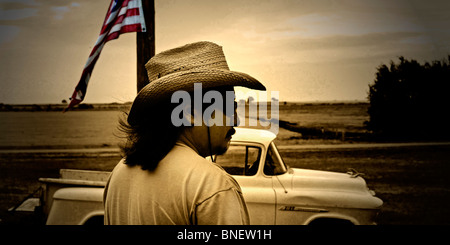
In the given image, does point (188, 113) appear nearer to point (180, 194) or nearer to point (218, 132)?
point (218, 132)

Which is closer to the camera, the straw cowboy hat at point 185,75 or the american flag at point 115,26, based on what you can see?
the straw cowboy hat at point 185,75

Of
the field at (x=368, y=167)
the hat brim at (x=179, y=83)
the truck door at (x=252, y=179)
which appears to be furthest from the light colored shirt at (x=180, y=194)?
the field at (x=368, y=167)

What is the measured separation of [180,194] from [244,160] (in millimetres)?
2682

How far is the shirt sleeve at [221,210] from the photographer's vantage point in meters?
1.11

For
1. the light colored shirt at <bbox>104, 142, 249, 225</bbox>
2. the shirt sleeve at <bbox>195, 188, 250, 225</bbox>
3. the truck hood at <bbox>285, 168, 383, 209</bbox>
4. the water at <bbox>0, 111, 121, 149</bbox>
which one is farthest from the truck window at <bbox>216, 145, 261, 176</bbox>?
the shirt sleeve at <bbox>195, 188, 250, 225</bbox>

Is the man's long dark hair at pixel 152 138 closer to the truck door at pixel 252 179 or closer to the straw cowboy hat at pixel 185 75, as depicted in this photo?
the straw cowboy hat at pixel 185 75

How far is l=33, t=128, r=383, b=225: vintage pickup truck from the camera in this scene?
11.7ft

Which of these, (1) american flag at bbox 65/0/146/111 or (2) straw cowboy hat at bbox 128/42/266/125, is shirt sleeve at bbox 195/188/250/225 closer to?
(2) straw cowboy hat at bbox 128/42/266/125

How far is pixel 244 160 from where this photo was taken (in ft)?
12.5

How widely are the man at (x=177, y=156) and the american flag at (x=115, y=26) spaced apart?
2537mm

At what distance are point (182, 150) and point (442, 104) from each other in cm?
1443
